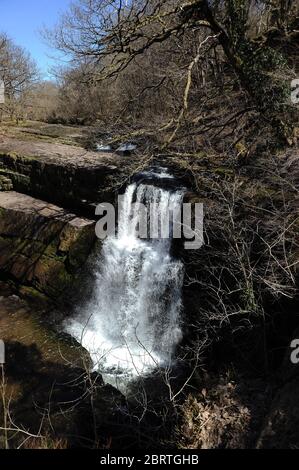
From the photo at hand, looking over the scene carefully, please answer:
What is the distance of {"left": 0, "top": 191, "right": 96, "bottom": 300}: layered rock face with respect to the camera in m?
10.9

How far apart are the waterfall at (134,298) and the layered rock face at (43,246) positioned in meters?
0.77

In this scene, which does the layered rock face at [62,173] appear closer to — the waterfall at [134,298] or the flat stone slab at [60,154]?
the flat stone slab at [60,154]

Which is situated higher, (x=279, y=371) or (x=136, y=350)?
(x=279, y=371)

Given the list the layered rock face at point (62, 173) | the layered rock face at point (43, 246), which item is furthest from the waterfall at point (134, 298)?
the layered rock face at point (62, 173)

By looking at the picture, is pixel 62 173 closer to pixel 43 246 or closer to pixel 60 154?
pixel 60 154

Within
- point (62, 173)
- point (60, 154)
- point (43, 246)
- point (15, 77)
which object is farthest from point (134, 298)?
point (15, 77)

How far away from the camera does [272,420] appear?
5.26m

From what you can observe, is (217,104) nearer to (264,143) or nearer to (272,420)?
(264,143)

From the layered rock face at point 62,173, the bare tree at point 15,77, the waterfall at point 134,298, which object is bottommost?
the waterfall at point 134,298

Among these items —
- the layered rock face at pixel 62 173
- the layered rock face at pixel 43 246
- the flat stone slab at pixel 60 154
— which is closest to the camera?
the layered rock face at pixel 43 246

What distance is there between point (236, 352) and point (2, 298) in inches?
254

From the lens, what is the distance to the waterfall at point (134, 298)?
9.15m

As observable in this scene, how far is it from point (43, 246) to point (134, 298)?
303 cm

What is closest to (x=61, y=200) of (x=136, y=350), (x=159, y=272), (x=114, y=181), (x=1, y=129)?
(x=114, y=181)
